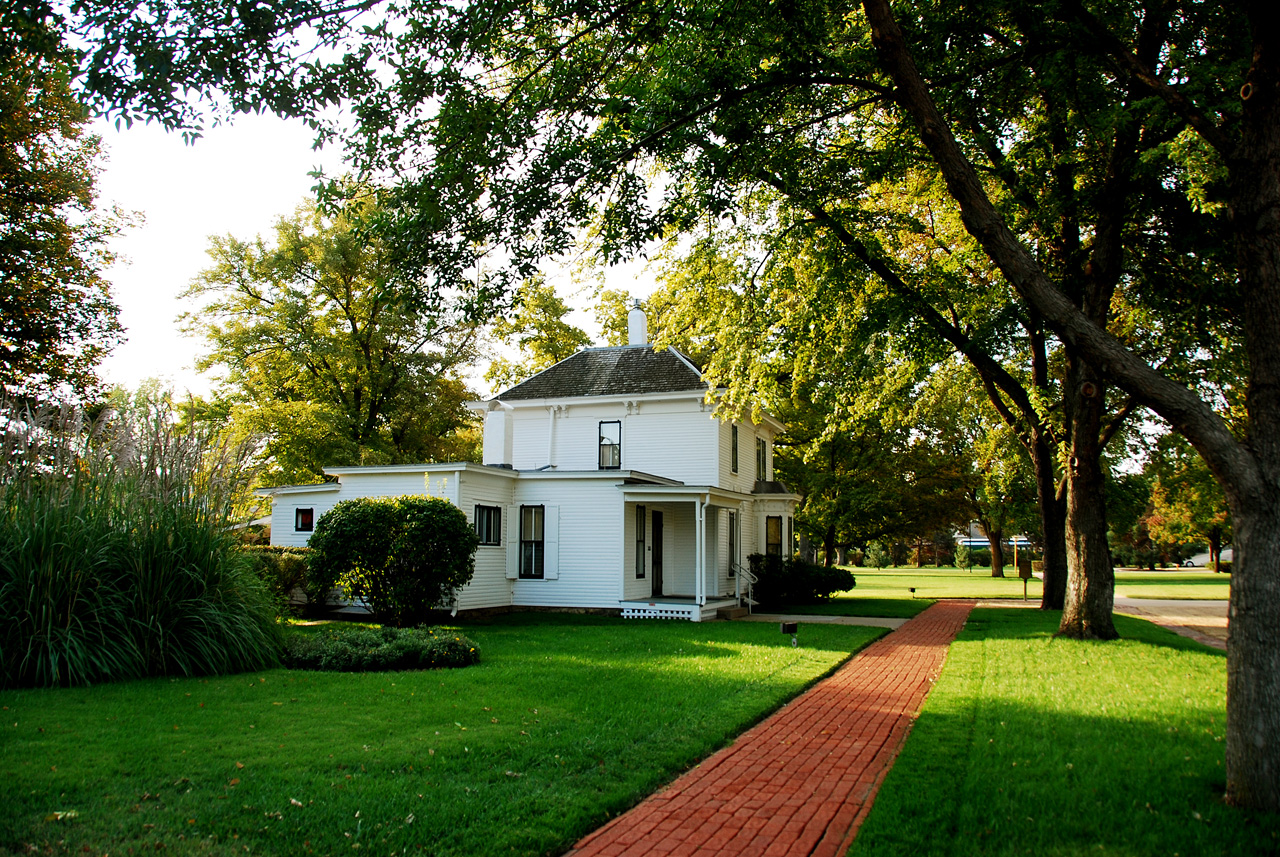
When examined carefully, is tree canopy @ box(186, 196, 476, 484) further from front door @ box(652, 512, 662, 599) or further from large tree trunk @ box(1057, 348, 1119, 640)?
large tree trunk @ box(1057, 348, 1119, 640)

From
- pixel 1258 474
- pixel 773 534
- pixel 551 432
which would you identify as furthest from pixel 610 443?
pixel 1258 474

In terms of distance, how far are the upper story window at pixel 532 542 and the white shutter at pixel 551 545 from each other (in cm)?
6

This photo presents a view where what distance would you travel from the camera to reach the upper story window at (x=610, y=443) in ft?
77.9

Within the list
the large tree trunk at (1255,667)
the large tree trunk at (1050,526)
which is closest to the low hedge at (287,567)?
the large tree trunk at (1255,667)

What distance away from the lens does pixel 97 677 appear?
848cm

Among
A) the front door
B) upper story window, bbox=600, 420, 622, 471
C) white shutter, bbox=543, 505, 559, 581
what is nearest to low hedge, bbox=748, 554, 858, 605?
the front door

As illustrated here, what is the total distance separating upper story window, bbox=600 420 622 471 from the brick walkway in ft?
46.2

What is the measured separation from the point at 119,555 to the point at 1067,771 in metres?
9.42

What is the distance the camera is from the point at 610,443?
2383 cm

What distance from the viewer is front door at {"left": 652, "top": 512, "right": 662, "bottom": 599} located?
2262 centimetres

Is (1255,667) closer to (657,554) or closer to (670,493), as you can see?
(670,493)

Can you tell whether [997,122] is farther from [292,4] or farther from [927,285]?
[292,4]

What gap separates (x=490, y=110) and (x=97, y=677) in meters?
7.07

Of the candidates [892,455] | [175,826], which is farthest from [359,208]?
[892,455]
